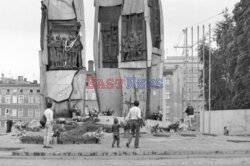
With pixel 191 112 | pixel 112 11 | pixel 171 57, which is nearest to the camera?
pixel 191 112

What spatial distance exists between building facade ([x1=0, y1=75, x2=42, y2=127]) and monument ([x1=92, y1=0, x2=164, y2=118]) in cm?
5555

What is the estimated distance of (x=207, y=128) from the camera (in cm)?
3925

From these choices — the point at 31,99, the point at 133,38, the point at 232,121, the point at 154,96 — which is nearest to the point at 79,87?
the point at 133,38

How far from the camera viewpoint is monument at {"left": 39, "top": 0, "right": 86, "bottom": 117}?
105 feet

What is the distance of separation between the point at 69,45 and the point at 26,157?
19.6 m

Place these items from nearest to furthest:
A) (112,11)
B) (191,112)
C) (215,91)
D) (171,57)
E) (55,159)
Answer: (55,159), (191,112), (112,11), (215,91), (171,57)

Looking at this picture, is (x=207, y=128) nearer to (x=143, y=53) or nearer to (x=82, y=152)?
(x=143, y=53)

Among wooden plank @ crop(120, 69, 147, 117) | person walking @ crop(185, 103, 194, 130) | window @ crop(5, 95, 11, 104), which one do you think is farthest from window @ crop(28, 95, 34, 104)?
person walking @ crop(185, 103, 194, 130)

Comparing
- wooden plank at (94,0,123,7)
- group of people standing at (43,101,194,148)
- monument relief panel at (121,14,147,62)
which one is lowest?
group of people standing at (43,101,194,148)

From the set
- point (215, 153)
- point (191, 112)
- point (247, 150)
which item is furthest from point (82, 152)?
point (191, 112)

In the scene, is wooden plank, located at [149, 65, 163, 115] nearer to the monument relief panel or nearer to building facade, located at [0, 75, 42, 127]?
the monument relief panel

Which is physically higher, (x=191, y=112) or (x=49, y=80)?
(x=49, y=80)

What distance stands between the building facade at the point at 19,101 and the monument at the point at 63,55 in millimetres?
57311

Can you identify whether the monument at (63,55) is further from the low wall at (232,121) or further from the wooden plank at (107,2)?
the low wall at (232,121)
